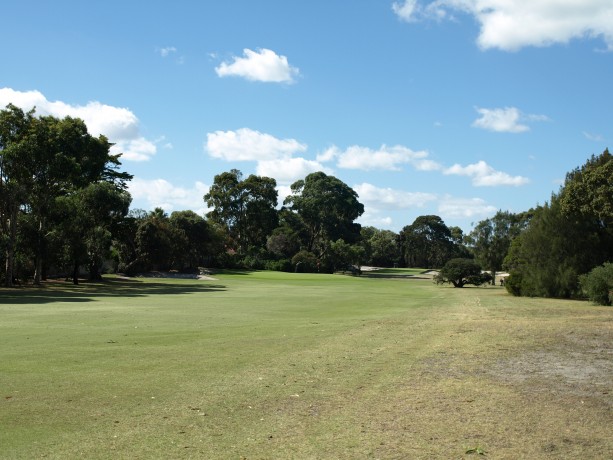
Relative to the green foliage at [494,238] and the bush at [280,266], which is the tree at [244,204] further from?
the green foliage at [494,238]

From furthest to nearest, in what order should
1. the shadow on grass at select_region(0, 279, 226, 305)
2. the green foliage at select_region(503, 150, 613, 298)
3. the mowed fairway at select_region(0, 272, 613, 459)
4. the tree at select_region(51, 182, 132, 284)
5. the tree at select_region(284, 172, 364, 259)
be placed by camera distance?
the tree at select_region(284, 172, 364, 259)
the tree at select_region(51, 182, 132, 284)
the green foliage at select_region(503, 150, 613, 298)
the shadow on grass at select_region(0, 279, 226, 305)
the mowed fairway at select_region(0, 272, 613, 459)

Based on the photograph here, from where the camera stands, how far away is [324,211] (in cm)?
12231

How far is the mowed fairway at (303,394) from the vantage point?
270 inches

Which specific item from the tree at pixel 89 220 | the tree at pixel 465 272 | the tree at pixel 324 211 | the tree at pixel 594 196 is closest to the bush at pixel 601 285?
the tree at pixel 594 196

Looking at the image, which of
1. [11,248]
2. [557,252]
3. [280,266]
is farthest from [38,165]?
[280,266]

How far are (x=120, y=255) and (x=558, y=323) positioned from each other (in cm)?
7194

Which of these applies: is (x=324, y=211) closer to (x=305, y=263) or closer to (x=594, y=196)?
(x=305, y=263)

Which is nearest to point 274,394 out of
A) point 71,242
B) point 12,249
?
point 12,249

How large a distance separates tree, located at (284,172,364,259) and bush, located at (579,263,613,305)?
280ft

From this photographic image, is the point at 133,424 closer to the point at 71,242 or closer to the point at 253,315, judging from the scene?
the point at 253,315

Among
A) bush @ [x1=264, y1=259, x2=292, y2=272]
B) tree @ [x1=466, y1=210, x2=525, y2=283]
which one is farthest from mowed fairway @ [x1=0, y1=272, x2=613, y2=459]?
bush @ [x1=264, y1=259, x2=292, y2=272]

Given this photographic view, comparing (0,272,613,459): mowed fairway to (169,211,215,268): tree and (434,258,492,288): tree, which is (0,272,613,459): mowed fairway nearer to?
(434,258,492,288): tree

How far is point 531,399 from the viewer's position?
913 cm

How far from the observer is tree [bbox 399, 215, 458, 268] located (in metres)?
149
